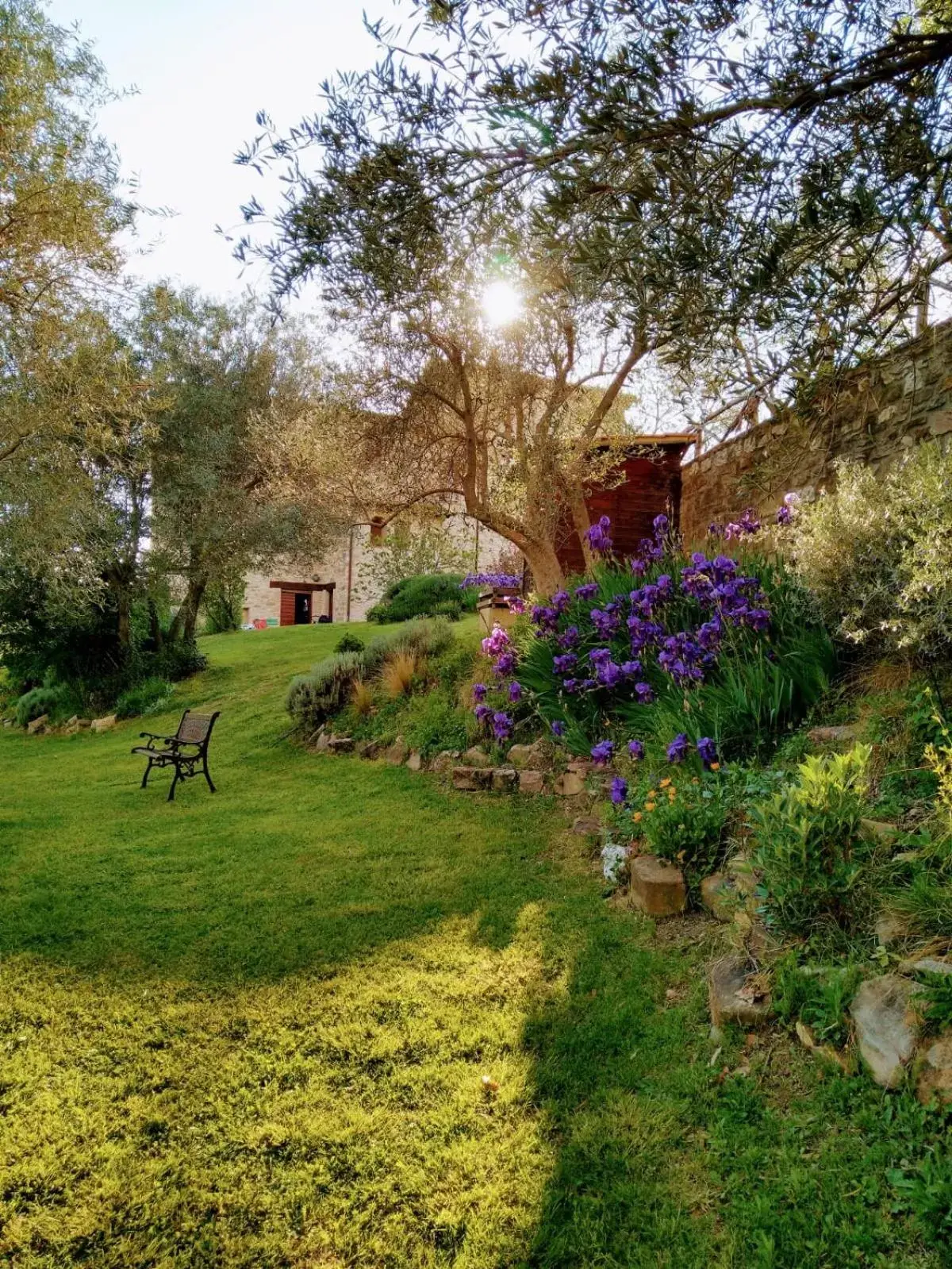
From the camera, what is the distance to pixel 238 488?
14773 mm

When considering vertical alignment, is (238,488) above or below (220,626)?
above

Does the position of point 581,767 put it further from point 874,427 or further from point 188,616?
point 188,616

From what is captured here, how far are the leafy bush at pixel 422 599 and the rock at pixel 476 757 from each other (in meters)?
11.1

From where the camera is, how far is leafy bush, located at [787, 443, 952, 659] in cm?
371

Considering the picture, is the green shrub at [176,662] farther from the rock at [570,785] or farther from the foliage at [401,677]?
the rock at [570,785]

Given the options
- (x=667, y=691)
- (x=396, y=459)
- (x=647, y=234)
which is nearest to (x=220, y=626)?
(x=396, y=459)

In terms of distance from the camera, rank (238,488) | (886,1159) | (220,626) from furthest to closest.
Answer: (220,626) < (238,488) < (886,1159)

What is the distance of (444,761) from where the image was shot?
7137 millimetres

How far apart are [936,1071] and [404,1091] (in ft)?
6.04

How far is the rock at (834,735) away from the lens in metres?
3.97

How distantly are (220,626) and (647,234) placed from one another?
23760 millimetres

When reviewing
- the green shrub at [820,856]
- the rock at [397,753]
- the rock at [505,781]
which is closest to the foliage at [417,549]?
the rock at [397,753]

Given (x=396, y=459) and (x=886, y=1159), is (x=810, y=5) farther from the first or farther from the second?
(x=396, y=459)

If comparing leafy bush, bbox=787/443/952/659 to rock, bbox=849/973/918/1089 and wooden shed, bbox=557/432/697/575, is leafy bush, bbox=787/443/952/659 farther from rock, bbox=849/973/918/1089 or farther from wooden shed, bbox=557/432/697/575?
wooden shed, bbox=557/432/697/575
